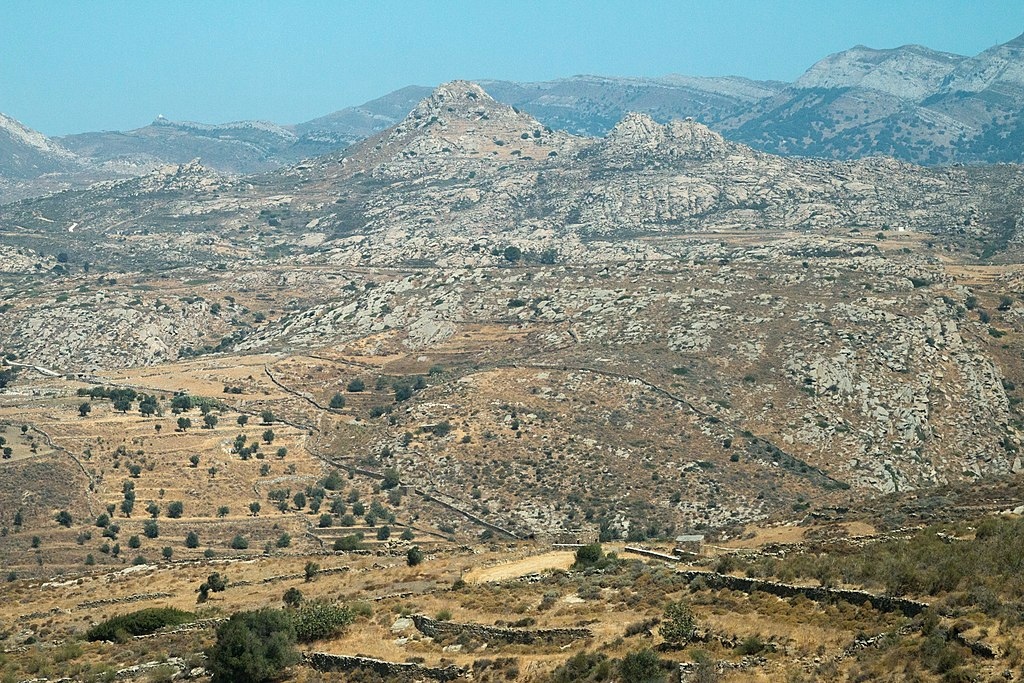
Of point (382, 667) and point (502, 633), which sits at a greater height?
point (502, 633)

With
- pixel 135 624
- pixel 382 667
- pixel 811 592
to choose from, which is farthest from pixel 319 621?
pixel 811 592

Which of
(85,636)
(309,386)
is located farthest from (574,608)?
(309,386)

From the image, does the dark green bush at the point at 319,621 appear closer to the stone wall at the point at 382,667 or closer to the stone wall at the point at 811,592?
the stone wall at the point at 382,667

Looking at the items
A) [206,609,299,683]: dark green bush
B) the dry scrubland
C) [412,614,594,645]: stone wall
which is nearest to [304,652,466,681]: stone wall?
the dry scrubland

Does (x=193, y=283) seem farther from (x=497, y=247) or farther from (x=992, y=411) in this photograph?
(x=992, y=411)

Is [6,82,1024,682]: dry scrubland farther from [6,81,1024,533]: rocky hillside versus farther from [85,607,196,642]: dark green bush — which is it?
[6,81,1024,533]: rocky hillside

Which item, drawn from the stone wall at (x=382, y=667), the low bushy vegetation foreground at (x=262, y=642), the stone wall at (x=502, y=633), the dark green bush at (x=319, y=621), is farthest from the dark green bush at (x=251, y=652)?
the stone wall at (x=502, y=633)

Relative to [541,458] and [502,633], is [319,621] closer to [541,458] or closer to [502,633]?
[502,633]
